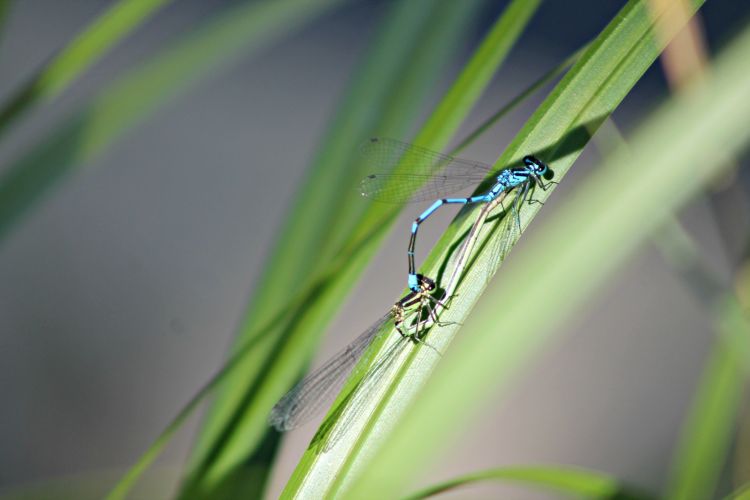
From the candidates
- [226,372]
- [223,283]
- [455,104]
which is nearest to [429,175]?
[455,104]

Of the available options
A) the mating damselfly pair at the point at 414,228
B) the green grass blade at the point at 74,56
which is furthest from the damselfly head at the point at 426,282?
the green grass blade at the point at 74,56

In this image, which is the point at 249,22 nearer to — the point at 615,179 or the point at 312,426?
the point at 615,179

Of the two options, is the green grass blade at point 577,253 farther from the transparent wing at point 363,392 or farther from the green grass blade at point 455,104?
the green grass blade at point 455,104

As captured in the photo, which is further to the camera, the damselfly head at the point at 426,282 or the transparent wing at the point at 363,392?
the damselfly head at the point at 426,282

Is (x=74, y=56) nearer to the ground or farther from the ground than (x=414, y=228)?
nearer to the ground

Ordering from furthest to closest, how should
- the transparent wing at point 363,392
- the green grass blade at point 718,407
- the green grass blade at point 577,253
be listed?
the green grass blade at point 718,407 → the transparent wing at point 363,392 → the green grass blade at point 577,253

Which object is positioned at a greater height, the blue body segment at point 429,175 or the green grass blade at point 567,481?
the blue body segment at point 429,175

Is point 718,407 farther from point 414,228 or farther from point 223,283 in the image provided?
point 223,283
